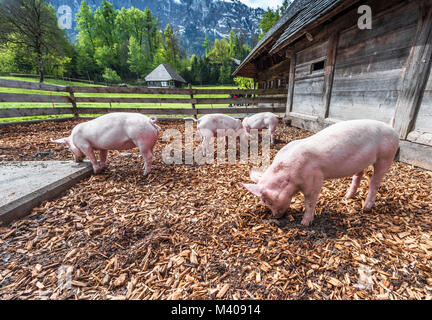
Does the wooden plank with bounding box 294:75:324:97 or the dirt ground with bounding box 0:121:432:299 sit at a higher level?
the wooden plank with bounding box 294:75:324:97

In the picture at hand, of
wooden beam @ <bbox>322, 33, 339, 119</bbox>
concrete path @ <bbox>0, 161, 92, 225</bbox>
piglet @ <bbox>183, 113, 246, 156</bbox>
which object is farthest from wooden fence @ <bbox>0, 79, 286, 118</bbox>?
piglet @ <bbox>183, 113, 246, 156</bbox>

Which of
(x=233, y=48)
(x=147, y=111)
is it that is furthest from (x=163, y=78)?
(x=147, y=111)

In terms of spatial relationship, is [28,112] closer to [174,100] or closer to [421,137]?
[174,100]

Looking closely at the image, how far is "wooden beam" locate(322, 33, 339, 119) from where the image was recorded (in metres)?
5.48

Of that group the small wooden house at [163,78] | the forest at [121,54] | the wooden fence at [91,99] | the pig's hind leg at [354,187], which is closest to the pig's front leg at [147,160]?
the pig's hind leg at [354,187]

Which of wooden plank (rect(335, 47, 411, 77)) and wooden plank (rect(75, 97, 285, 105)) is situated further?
wooden plank (rect(75, 97, 285, 105))

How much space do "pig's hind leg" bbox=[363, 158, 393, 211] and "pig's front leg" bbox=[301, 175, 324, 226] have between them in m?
0.84

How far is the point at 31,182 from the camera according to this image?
2625 millimetres

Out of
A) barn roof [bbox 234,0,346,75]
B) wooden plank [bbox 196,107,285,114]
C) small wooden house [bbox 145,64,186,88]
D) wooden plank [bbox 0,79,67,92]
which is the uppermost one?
small wooden house [bbox 145,64,186,88]

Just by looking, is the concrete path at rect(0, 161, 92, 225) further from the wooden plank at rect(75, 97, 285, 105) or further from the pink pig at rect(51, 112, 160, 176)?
the wooden plank at rect(75, 97, 285, 105)

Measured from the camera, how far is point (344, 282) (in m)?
Answer: 1.48

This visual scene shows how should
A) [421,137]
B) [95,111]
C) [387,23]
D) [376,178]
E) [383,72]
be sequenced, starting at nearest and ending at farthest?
[376,178] → [421,137] → [387,23] → [383,72] → [95,111]

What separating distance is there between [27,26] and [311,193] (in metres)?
32.5
